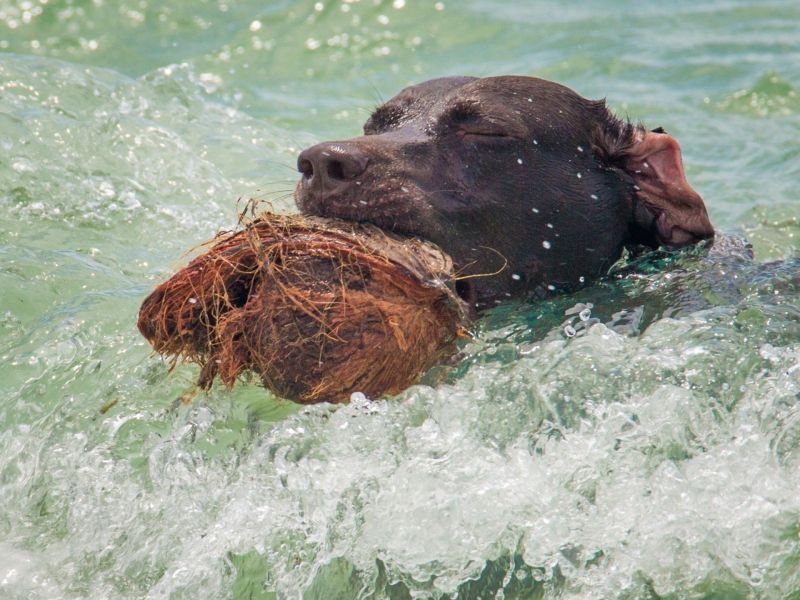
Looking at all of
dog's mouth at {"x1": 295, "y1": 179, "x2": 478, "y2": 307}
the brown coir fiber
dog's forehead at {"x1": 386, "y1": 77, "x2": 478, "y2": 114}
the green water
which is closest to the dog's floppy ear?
the green water

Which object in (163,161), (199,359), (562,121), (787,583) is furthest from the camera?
(163,161)

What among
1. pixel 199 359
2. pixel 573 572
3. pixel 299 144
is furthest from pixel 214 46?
pixel 573 572

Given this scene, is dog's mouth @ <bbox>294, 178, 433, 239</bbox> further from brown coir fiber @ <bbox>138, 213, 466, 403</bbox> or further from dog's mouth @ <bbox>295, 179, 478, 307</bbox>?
brown coir fiber @ <bbox>138, 213, 466, 403</bbox>

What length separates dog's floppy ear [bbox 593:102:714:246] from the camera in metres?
4.46

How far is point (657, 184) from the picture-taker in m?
4.48

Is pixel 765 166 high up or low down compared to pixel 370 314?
down

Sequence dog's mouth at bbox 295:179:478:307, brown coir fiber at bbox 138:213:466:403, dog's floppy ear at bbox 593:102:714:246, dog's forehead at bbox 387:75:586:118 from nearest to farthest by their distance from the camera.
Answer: brown coir fiber at bbox 138:213:466:403 → dog's mouth at bbox 295:179:478:307 → dog's forehead at bbox 387:75:586:118 → dog's floppy ear at bbox 593:102:714:246

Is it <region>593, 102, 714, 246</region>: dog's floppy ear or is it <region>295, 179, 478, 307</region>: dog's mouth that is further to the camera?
<region>593, 102, 714, 246</region>: dog's floppy ear

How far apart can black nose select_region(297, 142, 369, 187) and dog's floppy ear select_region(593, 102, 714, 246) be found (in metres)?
1.22

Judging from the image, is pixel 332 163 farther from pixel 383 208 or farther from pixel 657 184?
pixel 657 184

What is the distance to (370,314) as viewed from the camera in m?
3.15

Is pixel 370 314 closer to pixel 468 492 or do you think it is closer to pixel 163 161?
pixel 468 492

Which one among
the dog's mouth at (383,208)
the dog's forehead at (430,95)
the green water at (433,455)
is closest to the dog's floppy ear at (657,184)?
the green water at (433,455)

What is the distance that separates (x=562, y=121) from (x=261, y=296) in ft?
5.45
